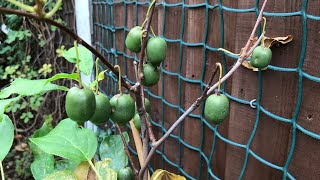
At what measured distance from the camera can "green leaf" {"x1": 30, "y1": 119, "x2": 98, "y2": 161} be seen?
0.83 m

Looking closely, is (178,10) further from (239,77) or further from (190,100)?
(239,77)

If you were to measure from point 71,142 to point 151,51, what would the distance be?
1.06 feet

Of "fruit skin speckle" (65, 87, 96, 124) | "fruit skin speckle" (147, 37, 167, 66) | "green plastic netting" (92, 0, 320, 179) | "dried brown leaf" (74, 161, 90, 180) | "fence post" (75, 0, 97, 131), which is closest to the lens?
"fruit skin speckle" (65, 87, 96, 124)

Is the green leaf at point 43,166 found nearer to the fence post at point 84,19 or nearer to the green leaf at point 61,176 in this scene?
the green leaf at point 61,176

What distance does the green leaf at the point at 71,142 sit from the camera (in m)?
0.83

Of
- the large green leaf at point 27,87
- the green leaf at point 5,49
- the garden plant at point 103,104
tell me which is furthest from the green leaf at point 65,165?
the green leaf at point 5,49

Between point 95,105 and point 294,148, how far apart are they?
505 mm

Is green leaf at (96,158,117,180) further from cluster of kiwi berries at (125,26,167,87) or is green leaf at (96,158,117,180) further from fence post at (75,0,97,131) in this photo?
fence post at (75,0,97,131)

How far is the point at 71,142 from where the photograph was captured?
34.6 inches

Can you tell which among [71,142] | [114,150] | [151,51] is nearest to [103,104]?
[151,51]

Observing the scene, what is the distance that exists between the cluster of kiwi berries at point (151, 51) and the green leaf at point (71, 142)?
0.26 m

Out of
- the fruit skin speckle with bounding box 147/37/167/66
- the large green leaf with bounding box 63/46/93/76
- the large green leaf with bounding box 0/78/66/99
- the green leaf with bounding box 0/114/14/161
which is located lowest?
the green leaf with bounding box 0/114/14/161

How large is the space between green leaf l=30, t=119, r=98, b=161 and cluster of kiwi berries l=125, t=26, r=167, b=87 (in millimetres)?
256

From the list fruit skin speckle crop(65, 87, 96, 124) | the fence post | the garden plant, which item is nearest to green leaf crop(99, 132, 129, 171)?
the garden plant
